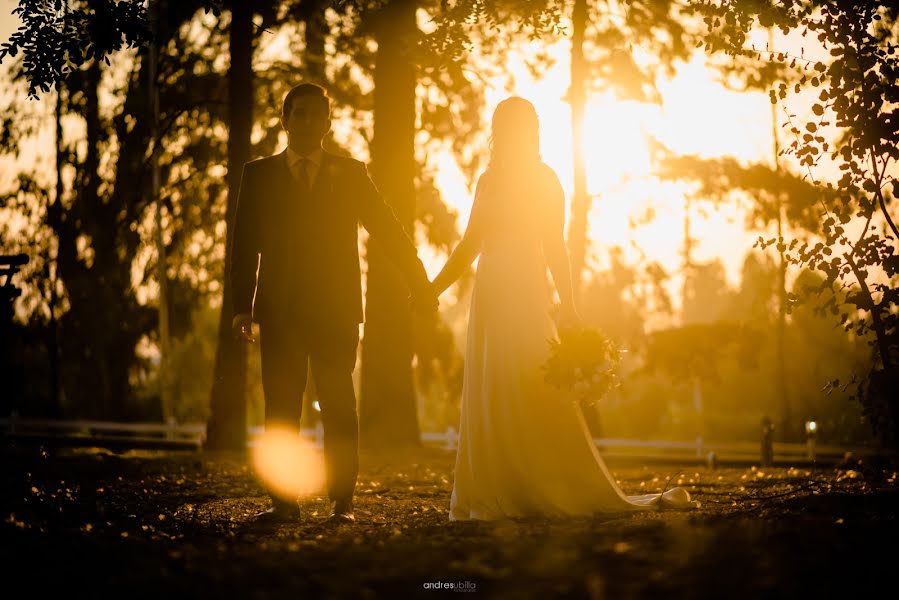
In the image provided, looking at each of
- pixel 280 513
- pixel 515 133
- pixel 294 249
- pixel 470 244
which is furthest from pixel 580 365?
pixel 280 513

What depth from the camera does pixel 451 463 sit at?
46.6 ft

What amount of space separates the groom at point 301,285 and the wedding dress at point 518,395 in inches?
33.1

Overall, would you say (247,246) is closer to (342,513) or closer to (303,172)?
(303,172)

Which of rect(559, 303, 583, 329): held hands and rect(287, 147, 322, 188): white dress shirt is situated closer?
rect(287, 147, 322, 188): white dress shirt

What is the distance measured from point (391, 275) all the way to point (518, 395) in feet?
26.4

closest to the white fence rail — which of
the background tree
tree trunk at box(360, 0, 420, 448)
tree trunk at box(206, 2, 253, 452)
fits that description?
tree trunk at box(360, 0, 420, 448)

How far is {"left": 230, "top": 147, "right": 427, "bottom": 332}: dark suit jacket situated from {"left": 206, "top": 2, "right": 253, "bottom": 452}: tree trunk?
29.1ft

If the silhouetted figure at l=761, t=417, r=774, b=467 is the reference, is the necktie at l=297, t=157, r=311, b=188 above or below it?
above

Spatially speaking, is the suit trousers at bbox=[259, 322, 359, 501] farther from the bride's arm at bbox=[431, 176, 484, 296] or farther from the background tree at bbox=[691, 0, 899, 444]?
the background tree at bbox=[691, 0, 899, 444]

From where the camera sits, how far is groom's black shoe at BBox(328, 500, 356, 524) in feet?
22.6

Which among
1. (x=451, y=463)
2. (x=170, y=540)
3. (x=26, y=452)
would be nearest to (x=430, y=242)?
(x=451, y=463)

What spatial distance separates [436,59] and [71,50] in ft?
14.6

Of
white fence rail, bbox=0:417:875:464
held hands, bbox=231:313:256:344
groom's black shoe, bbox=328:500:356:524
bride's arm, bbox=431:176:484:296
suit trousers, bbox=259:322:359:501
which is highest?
bride's arm, bbox=431:176:484:296

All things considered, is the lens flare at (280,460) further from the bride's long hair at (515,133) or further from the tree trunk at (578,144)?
the tree trunk at (578,144)
